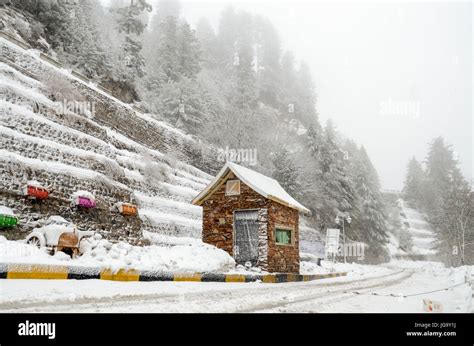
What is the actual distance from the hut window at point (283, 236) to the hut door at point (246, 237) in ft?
4.43

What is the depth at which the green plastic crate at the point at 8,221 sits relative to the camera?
1381cm

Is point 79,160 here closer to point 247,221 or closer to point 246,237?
point 247,221

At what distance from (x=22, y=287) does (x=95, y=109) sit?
21982 millimetres

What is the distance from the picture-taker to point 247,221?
18.0 meters

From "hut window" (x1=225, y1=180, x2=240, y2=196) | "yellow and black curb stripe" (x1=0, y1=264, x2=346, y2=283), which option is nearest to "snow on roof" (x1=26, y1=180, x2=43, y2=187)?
"yellow and black curb stripe" (x1=0, y1=264, x2=346, y2=283)

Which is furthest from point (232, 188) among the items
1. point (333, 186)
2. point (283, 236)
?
point (333, 186)

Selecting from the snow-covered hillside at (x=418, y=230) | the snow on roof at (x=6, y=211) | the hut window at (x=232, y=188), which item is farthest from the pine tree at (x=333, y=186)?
the snow on roof at (x=6, y=211)

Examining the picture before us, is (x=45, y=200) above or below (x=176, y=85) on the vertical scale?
below

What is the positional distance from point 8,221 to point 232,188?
380 inches

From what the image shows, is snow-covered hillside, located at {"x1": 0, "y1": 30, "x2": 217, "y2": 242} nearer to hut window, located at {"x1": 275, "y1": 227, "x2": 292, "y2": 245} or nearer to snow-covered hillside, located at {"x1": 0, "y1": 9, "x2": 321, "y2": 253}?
snow-covered hillside, located at {"x1": 0, "y1": 9, "x2": 321, "y2": 253}
